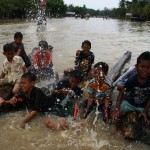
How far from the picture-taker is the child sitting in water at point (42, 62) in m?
7.24

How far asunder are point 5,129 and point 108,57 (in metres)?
7.97

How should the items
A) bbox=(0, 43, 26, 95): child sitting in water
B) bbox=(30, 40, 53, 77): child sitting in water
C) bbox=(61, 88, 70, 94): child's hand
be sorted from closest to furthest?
bbox=(61, 88, 70, 94): child's hand, bbox=(0, 43, 26, 95): child sitting in water, bbox=(30, 40, 53, 77): child sitting in water

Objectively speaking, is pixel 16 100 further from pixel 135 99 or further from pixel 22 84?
pixel 135 99

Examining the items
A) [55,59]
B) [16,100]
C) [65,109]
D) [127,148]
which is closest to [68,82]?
[65,109]

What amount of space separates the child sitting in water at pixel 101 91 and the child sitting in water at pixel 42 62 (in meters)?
2.48

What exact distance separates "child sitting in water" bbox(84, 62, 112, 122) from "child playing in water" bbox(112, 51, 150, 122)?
454 mm

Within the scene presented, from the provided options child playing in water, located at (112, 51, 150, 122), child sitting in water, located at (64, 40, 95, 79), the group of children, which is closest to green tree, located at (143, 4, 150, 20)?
child sitting in water, located at (64, 40, 95, 79)

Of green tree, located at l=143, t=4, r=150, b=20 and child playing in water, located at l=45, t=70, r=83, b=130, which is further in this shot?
green tree, located at l=143, t=4, r=150, b=20

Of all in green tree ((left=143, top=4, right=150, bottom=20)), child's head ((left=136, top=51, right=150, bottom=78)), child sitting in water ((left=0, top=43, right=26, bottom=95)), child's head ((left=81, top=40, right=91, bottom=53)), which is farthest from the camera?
green tree ((left=143, top=4, right=150, bottom=20))

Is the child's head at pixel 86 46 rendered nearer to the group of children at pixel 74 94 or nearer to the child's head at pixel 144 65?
the group of children at pixel 74 94

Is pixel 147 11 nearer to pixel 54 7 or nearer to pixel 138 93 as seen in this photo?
pixel 54 7

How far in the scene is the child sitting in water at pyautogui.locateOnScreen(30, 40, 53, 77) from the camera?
7238mm

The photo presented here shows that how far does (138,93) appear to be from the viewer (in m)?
4.33

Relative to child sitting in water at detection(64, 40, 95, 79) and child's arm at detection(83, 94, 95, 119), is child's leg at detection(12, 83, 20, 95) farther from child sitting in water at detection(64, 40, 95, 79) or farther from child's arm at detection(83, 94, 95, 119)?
child sitting in water at detection(64, 40, 95, 79)
